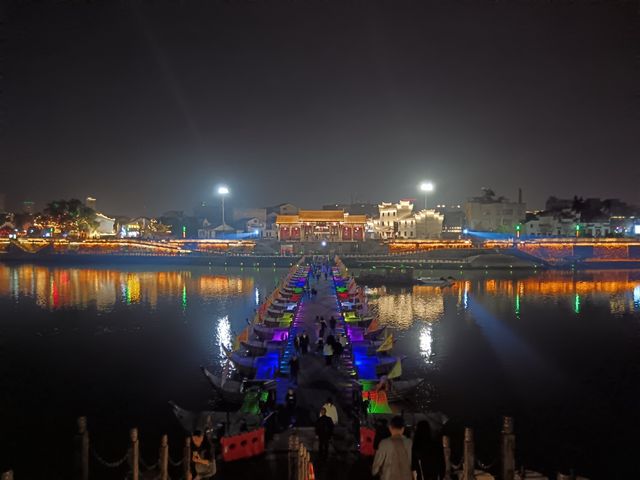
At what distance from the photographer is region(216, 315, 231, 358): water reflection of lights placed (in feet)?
98.4

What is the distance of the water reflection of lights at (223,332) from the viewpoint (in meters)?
30.0

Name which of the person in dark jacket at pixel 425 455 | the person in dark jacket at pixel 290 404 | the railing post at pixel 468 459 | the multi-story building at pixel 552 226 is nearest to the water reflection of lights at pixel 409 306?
the person in dark jacket at pixel 290 404

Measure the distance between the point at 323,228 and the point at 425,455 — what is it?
77902 mm

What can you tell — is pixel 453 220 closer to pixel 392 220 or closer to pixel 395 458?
pixel 392 220

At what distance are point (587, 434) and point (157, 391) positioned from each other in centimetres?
1659

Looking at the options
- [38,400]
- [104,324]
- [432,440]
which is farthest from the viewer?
[104,324]

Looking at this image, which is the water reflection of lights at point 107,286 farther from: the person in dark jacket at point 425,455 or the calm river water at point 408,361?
the person in dark jacket at point 425,455

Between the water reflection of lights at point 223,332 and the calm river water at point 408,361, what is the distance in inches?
4.0

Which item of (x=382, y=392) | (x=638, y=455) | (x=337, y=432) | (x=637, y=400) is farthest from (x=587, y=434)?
(x=337, y=432)

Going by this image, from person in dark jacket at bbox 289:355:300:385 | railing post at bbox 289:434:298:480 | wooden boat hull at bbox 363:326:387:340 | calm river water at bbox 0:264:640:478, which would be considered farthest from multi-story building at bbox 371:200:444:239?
railing post at bbox 289:434:298:480

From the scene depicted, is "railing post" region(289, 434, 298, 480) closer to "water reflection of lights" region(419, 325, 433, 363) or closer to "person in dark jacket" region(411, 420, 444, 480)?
"person in dark jacket" region(411, 420, 444, 480)

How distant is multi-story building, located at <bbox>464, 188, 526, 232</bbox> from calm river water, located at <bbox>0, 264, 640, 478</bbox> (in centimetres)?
4391

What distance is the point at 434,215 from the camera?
90.2 meters

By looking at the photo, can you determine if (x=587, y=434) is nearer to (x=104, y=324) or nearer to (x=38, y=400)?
(x=38, y=400)
